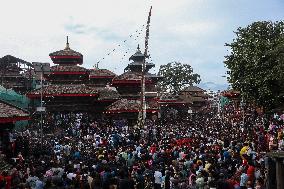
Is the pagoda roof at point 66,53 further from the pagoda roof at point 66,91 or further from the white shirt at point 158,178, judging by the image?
the white shirt at point 158,178

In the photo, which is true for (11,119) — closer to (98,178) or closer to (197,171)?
(98,178)

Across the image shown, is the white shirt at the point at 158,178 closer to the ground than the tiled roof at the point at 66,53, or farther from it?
closer to the ground

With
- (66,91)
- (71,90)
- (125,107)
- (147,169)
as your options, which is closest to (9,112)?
(147,169)

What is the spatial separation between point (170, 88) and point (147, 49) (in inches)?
2171

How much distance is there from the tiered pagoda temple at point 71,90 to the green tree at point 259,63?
1447 centimetres

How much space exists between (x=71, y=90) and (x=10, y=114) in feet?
63.8

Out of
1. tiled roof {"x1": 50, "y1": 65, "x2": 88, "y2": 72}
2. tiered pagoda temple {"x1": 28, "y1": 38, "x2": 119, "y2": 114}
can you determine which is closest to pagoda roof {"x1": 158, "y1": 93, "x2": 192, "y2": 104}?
tiered pagoda temple {"x1": 28, "y1": 38, "x2": 119, "y2": 114}

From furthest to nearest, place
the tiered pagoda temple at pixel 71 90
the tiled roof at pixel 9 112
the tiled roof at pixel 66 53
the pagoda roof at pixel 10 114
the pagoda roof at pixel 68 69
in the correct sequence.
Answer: the tiled roof at pixel 66 53, the pagoda roof at pixel 68 69, the tiered pagoda temple at pixel 71 90, the tiled roof at pixel 9 112, the pagoda roof at pixel 10 114

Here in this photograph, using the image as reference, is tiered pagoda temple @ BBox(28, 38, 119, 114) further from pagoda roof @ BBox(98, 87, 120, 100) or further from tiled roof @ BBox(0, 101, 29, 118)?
tiled roof @ BBox(0, 101, 29, 118)

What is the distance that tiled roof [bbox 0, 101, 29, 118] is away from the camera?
21.0 m

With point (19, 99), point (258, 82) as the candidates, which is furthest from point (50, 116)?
point (258, 82)

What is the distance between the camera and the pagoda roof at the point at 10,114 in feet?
67.7

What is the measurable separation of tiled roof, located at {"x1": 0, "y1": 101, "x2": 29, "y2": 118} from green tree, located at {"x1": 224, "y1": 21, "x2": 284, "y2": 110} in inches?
716

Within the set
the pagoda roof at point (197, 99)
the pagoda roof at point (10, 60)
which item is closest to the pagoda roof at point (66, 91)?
the pagoda roof at point (10, 60)
